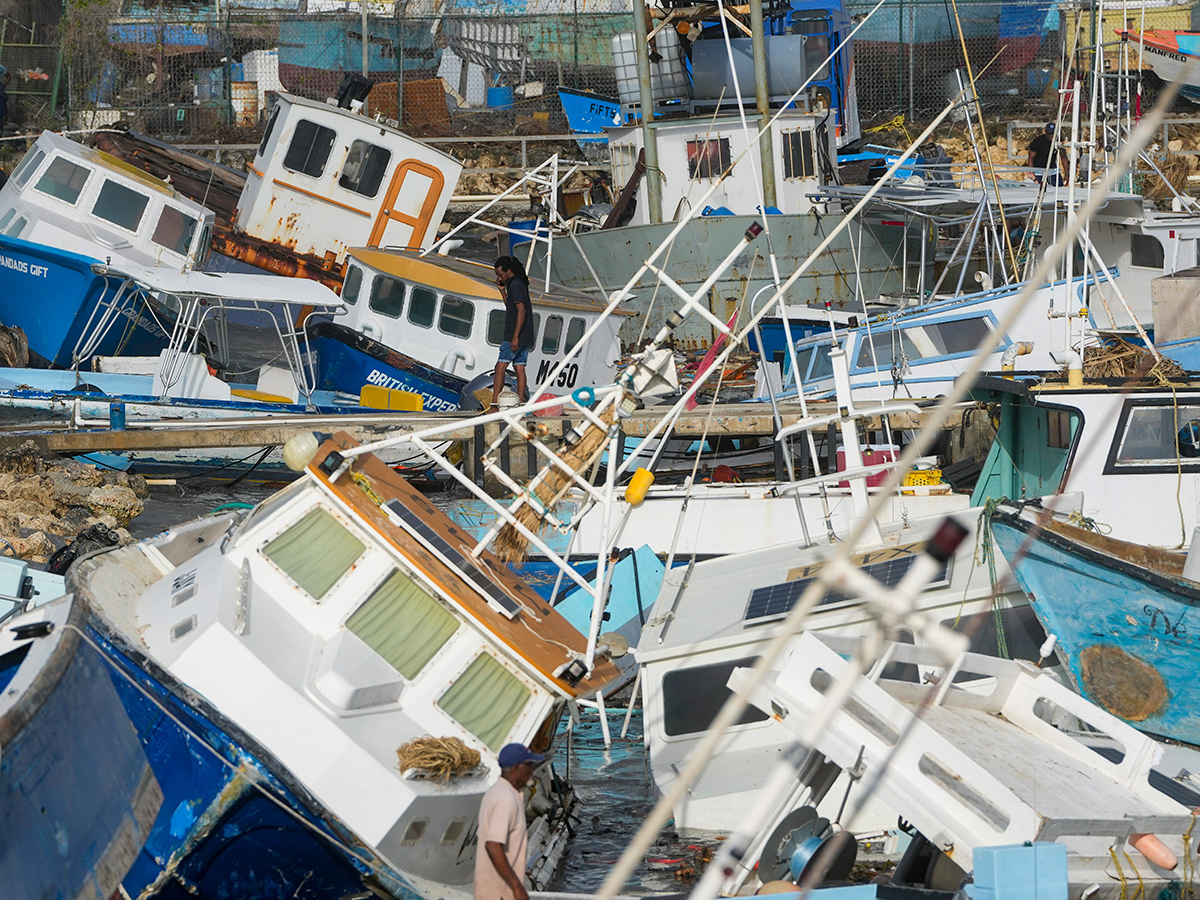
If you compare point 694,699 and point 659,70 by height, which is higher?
point 659,70

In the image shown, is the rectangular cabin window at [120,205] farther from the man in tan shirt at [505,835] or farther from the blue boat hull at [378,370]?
the man in tan shirt at [505,835]

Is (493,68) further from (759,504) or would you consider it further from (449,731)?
(449,731)

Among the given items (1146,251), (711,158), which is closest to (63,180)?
(711,158)

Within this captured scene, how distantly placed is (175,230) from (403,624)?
1281 centimetres

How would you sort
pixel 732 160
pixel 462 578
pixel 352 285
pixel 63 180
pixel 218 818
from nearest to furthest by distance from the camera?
pixel 218 818 → pixel 462 578 → pixel 352 285 → pixel 63 180 → pixel 732 160

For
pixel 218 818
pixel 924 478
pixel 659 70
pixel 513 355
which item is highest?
pixel 659 70

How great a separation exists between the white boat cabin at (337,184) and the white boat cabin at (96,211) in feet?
6.55

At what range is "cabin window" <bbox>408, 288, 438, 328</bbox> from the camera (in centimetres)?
1617

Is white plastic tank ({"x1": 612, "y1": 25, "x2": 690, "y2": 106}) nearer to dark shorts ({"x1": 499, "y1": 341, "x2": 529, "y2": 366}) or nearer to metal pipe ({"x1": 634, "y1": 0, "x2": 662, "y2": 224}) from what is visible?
metal pipe ({"x1": 634, "y1": 0, "x2": 662, "y2": 224})

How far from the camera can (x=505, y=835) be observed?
5.05 m

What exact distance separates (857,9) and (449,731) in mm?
28501

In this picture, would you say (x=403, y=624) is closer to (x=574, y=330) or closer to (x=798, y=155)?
(x=574, y=330)

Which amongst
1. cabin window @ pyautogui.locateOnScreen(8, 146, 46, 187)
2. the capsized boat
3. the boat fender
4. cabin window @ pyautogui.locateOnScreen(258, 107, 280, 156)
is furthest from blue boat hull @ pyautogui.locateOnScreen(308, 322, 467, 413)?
the boat fender

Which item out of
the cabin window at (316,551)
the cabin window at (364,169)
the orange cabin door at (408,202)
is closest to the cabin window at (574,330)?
the orange cabin door at (408,202)
